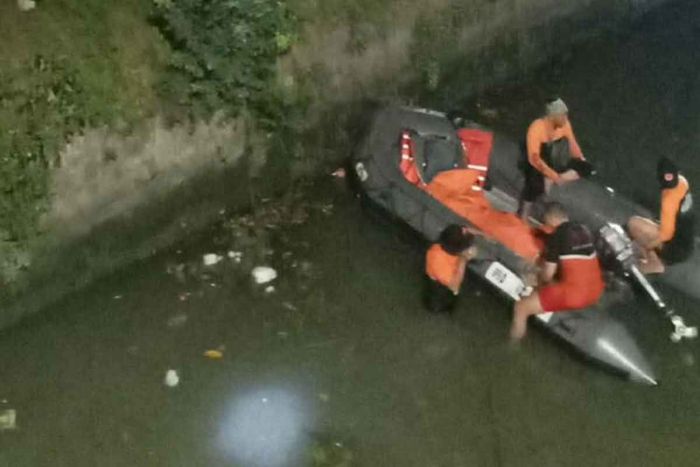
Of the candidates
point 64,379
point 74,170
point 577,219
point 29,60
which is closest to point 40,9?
point 29,60

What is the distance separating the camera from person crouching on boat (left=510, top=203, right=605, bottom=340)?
4.20 metres

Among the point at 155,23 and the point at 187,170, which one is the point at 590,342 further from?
the point at 155,23

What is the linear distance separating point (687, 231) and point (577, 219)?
556 mm

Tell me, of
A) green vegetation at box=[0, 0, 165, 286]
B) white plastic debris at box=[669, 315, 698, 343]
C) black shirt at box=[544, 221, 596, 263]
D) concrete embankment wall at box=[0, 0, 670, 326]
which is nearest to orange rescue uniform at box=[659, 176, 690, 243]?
white plastic debris at box=[669, 315, 698, 343]

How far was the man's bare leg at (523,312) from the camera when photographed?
14.4 ft

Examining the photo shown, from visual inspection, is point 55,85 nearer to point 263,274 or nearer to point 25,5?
point 25,5

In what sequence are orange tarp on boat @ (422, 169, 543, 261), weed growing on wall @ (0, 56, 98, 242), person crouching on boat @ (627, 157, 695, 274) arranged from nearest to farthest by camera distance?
1. weed growing on wall @ (0, 56, 98, 242)
2. person crouching on boat @ (627, 157, 695, 274)
3. orange tarp on boat @ (422, 169, 543, 261)

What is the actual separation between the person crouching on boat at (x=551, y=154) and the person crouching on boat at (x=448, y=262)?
65 centimetres

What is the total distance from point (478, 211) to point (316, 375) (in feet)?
3.91

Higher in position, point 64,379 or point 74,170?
point 74,170

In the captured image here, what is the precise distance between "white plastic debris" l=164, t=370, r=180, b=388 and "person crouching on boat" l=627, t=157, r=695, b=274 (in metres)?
2.31

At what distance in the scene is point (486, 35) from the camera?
6004 mm

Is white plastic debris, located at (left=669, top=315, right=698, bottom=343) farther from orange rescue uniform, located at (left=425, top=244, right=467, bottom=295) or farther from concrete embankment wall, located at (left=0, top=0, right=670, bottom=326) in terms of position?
concrete embankment wall, located at (left=0, top=0, right=670, bottom=326)

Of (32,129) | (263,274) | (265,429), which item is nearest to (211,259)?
(263,274)
